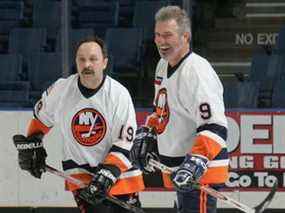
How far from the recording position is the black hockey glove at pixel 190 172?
3154mm

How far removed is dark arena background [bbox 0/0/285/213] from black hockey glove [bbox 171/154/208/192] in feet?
7.24

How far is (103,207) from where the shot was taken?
3623 millimetres

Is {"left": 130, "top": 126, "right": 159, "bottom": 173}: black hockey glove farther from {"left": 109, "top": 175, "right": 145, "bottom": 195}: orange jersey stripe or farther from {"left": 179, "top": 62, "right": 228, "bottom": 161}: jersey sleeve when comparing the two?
{"left": 179, "top": 62, "right": 228, "bottom": 161}: jersey sleeve

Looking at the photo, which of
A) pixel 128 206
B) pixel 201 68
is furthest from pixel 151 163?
pixel 201 68

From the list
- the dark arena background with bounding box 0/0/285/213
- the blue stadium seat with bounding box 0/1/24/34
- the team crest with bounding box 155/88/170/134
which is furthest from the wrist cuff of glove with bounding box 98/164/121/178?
the blue stadium seat with bounding box 0/1/24/34

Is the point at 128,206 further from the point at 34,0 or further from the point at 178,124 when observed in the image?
the point at 34,0

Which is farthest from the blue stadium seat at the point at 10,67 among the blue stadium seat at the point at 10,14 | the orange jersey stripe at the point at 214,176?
the orange jersey stripe at the point at 214,176

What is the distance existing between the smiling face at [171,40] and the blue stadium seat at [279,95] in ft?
7.57

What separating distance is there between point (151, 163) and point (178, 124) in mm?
256

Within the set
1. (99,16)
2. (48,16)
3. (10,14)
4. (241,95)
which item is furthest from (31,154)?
(10,14)

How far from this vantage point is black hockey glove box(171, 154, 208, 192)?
3.15 meters

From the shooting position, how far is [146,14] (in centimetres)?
699

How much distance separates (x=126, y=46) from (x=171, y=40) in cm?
346

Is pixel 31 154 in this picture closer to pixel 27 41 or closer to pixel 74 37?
pixel 74 37
